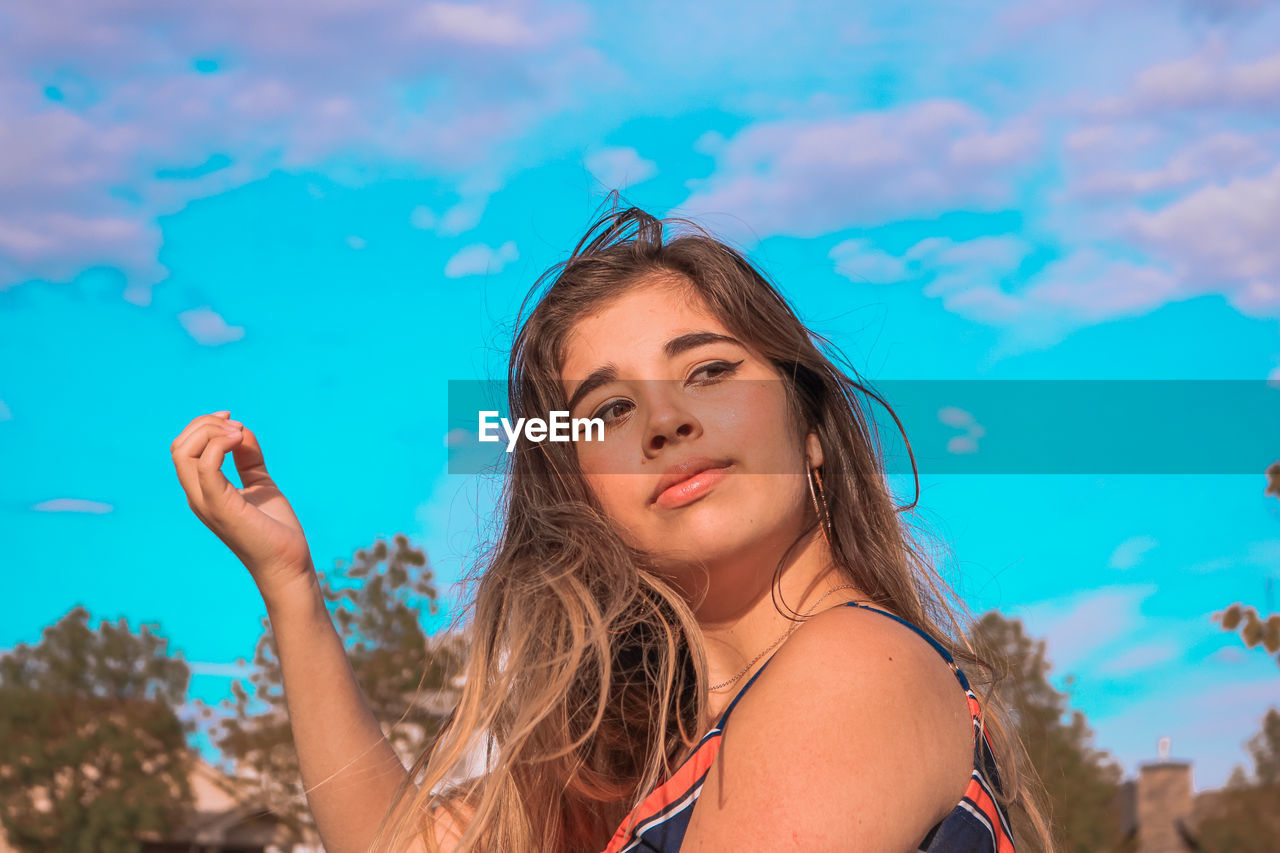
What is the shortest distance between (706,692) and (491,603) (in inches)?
24.9

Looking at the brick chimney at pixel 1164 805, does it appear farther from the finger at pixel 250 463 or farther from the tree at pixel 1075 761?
the finger at pixel 250 463

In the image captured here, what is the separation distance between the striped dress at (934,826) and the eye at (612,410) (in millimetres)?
869

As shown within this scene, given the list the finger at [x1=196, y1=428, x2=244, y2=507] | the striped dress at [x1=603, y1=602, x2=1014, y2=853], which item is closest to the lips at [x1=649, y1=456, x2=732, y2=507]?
the striped dress at [x1=603, y1=602, x2=1014, y2=853]

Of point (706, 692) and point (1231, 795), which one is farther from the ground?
point (1231, 795)

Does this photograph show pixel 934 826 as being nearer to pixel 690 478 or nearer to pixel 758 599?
pixel 758 599

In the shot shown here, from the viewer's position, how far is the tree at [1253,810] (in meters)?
15.1

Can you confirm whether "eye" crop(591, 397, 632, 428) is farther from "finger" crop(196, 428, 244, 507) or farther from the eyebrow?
"finger" crop(196, 428, 244, 507)

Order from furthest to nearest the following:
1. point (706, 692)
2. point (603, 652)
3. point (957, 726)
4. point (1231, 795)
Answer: point (1231, 795) < point (706, 692) < point (603, 652) < point (957, 726)

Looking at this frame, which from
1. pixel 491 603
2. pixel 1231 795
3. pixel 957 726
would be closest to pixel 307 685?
pixel 491 603

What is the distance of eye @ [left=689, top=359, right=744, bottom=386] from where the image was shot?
2.86 m

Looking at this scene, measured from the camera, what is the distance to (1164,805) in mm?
21375

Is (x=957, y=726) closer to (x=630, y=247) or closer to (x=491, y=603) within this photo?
(x=491, y=603)

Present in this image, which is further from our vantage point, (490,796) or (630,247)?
(630,247)

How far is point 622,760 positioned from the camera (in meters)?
3.18
